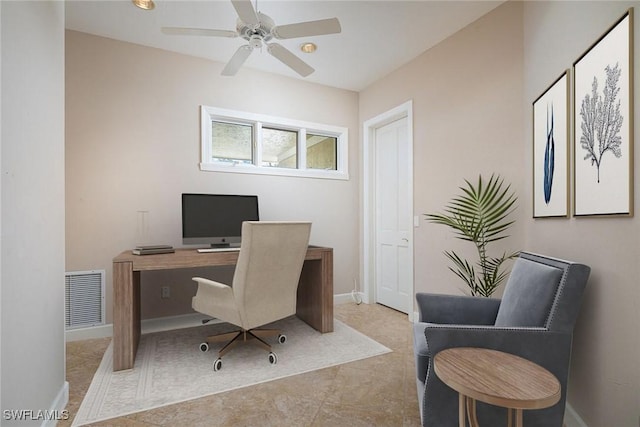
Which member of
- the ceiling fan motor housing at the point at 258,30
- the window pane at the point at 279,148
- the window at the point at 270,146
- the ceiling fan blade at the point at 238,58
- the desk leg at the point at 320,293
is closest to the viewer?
the ceiling fan motor housing at the point at 258,30

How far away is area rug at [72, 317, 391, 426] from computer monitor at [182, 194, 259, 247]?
2.90ft

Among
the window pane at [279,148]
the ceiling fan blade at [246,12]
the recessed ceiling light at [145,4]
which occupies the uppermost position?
the recessed ceiling light at [145,4]

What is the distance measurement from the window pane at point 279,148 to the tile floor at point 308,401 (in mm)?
2409

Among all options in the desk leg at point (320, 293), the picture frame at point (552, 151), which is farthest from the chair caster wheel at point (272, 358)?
the picture frame at point (552, 151)

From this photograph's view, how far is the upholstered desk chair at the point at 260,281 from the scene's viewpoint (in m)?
2.22

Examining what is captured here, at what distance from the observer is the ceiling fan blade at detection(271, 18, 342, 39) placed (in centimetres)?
200

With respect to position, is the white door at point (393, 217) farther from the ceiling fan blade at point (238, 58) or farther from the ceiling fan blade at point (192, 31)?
the ceiling fan blade at point (192, 31)

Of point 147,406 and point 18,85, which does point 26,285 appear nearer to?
point 18,85

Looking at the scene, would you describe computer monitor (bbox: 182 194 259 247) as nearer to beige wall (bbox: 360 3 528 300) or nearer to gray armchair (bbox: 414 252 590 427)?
beige wall (bbox: 360 3 528 300)

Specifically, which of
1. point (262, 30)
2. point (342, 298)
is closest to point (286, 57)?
point (262, 30)

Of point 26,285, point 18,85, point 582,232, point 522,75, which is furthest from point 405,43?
point 26,285

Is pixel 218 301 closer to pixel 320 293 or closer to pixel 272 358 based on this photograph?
pixel 272 358

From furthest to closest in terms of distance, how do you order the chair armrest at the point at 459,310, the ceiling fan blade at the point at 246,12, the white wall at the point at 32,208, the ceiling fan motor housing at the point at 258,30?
the ceiling fan motor housing at the point at 258,30 → the chair armrest at the point at 459,310 → the ceiling fan blade at the point at 246,12 → the white wall at the point at 32,208

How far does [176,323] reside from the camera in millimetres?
3201
